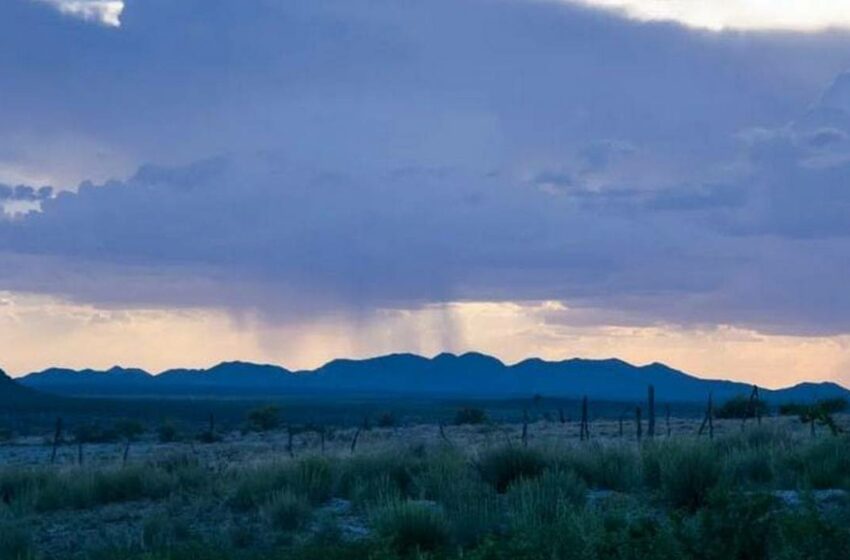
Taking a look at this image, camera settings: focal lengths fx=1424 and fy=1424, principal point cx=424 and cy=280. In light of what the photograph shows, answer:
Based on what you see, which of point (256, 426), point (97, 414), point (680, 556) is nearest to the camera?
point (680, 556)

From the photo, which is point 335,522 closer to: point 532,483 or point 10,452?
point 532,483

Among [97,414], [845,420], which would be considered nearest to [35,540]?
[845,420]

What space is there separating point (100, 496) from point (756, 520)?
64.5 feet

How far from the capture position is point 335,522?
2467 cm

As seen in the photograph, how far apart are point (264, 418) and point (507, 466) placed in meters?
63.1

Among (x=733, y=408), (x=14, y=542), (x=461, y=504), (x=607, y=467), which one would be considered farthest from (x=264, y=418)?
(x=14, y=542)

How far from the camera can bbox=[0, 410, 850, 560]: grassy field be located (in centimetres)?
1525

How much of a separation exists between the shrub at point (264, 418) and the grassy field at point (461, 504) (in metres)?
52.0

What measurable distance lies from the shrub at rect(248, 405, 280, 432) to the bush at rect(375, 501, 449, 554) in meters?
67.5

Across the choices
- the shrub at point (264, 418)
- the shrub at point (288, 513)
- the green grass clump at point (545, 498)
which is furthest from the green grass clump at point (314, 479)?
the shrub at point (264, 418)

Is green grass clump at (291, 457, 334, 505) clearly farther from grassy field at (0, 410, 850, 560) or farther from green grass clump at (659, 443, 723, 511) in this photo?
green grass clump at (659, 443, 723, 511)

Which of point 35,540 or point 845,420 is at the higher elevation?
point 845,420

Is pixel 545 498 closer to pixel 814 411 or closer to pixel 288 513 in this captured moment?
pixel 288 513

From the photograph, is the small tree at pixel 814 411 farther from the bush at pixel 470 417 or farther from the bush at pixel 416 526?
the bush at pixel 470 417
